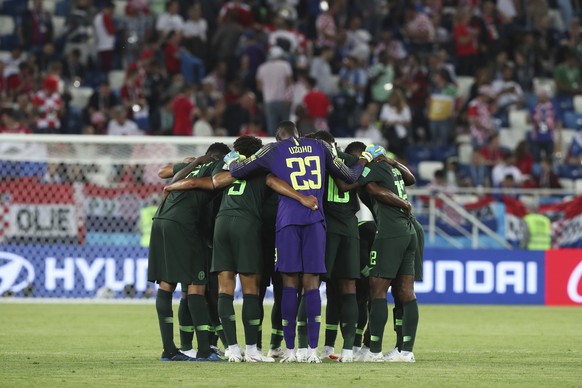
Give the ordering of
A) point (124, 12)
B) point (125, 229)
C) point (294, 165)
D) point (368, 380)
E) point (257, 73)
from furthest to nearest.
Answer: point (124, 12), point (257, 73), point (125, 229), point (294, 165), point (368, 380)

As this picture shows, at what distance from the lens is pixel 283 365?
40.5 ft

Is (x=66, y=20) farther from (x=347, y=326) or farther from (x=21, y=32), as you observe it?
(x=347, y=326)

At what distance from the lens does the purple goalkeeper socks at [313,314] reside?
1262 centimetres

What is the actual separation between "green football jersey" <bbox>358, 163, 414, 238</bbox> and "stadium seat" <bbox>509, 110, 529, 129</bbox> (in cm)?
1682

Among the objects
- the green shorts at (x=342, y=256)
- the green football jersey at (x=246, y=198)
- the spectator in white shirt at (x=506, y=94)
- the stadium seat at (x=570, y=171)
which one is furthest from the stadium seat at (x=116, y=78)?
the green shorts at (x=342, y=256)

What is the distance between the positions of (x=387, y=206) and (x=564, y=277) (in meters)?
11.5

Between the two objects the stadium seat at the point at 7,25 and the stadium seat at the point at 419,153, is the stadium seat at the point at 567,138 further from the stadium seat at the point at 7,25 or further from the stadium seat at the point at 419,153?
the stadium seat at the point at 7,25

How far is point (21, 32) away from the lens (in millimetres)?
27953

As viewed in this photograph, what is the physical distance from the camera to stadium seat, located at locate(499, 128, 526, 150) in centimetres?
2941

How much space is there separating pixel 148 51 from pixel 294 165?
15560mm

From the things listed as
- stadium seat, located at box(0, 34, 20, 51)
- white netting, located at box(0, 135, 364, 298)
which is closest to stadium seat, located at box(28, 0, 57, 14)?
stadium seat, located at box(0, 34, 20, 51)

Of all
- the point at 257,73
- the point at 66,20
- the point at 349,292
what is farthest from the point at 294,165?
the point at 66,20

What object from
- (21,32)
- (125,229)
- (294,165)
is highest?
(21,32)

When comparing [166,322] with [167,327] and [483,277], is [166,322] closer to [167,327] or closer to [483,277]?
[167,327]
